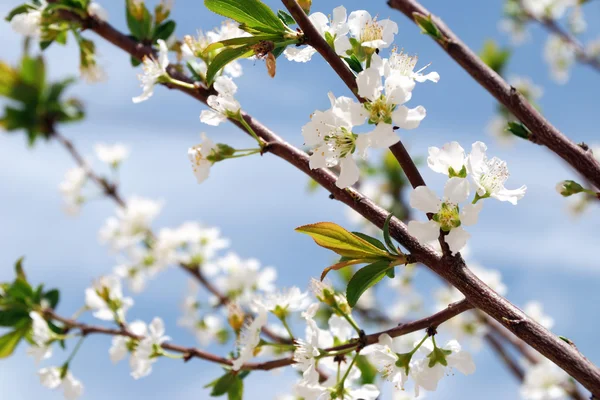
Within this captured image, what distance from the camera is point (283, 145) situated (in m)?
1.08

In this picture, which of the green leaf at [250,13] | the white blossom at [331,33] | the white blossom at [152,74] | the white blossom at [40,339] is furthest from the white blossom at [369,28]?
the white blossom at [40,339]

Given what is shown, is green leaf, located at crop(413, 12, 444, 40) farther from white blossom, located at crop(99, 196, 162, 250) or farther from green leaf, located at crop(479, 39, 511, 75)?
green leaf, located at crop(479, 39, 511, 75)

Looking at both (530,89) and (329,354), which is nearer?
(329,354)

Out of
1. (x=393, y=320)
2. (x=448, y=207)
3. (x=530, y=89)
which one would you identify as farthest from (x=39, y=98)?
(x=530, y=89)

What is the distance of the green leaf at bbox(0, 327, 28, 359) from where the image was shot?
1646 millimetres

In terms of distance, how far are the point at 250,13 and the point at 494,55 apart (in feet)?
14.9

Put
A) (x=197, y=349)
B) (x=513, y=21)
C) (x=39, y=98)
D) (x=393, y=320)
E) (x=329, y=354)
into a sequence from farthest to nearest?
(x=513, y=21), (x=39, y=98), (x=393, y=320), (x=197, y=349), (x=329, y=354)

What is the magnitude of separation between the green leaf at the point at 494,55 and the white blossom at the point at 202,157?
4.30 metres

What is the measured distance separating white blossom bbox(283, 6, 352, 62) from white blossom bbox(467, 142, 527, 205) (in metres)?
0.27

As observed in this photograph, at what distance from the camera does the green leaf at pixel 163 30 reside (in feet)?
5.00

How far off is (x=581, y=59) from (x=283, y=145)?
3347mm

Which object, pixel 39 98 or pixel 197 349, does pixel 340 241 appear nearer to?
pixel 197 349

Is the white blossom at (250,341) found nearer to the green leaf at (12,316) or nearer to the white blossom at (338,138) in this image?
the white blossom at (338,138)

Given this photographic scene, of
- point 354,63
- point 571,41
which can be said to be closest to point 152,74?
point 354,63
